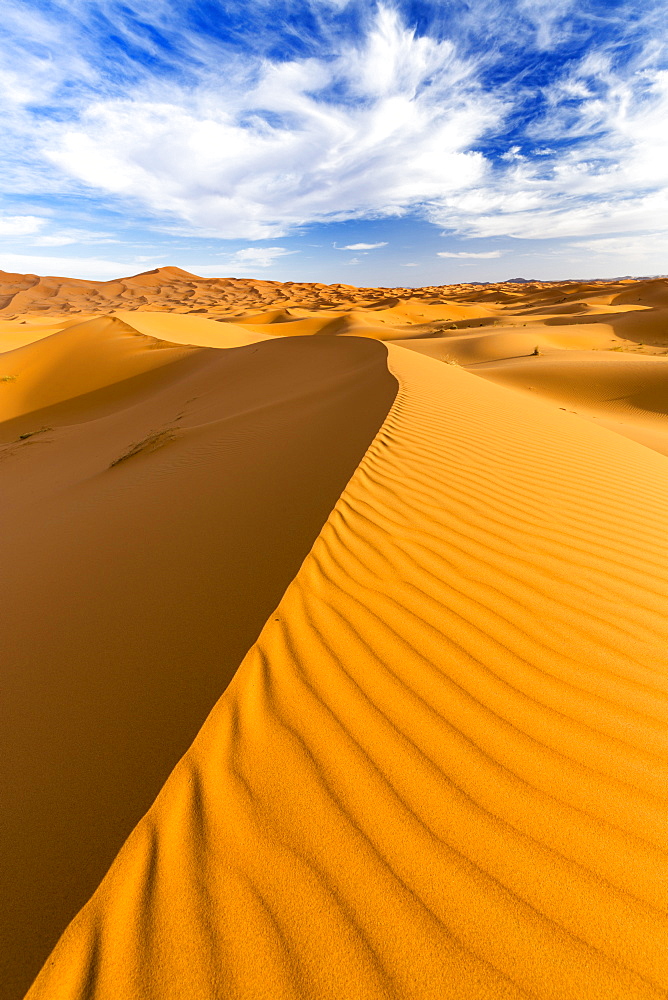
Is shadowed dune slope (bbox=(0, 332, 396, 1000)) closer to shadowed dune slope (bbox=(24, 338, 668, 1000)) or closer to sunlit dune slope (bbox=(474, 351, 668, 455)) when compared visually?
shadowed dune slope (bbox=(24, 338, 668, 1000))

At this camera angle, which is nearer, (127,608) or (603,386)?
(127,608)

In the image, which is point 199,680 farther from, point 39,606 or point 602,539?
point 602,539

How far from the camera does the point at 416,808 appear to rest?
141 centimetres

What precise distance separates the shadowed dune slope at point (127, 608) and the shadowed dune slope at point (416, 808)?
0.23 meters

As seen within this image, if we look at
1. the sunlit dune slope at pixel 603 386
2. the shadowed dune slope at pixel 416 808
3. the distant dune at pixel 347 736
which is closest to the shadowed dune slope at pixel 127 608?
the distant dune at pixel 347 736

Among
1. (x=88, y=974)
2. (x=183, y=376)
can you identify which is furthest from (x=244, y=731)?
(x=183, y=376)

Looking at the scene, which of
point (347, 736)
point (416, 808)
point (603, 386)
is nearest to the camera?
point (416, 808)

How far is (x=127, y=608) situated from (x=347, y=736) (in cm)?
176

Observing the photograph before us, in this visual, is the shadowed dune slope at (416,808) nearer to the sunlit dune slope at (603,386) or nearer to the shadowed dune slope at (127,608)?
the shadowed dune slope at (127,608)

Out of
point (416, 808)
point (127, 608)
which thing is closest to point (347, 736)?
point (416, 808)

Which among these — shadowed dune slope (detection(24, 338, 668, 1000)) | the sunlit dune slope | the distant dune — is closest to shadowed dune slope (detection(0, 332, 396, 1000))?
the distant dune

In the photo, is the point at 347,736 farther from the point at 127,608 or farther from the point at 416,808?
the point at 127,608

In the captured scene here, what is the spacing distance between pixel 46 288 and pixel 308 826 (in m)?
115

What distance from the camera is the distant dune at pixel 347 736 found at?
1.14m
